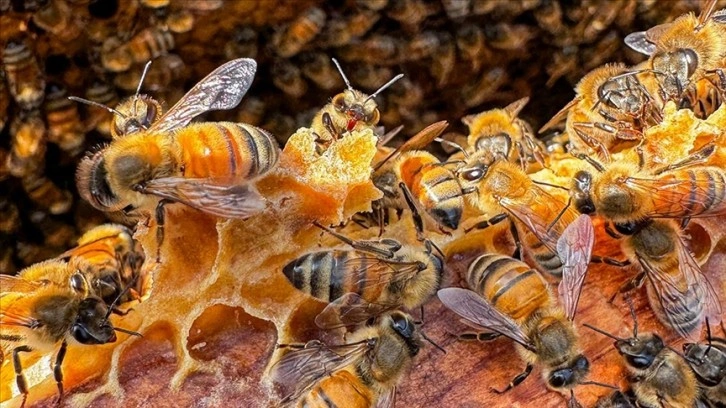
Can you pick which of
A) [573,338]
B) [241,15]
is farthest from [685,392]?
[241,15]

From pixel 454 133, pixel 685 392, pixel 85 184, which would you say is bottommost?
pixel 454 133

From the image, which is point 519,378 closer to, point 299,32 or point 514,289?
point 514,289

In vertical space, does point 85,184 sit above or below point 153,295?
above

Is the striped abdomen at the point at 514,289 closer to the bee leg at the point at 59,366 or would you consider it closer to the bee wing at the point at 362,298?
the bee wing at the point at 362,298

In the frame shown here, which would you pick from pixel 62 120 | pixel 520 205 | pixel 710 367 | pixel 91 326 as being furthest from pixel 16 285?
pixel 710 367

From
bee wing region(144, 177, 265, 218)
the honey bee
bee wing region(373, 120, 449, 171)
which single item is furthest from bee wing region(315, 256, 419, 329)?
Result: the honey bee

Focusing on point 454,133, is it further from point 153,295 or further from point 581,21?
point 153,295

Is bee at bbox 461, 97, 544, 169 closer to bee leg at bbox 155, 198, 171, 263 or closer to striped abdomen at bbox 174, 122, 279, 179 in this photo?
striped abdomen at bbox 174, 122, 279, 179
